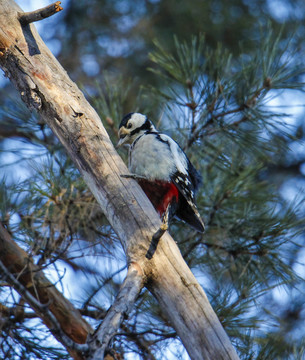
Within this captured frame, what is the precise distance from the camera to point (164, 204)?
2385mm

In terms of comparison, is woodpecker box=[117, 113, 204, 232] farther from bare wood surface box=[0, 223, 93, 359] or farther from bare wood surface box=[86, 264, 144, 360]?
bare wood surface box=[86, 264, 144, 360]

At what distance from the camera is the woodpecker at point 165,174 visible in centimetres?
231

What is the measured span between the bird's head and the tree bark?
618mm

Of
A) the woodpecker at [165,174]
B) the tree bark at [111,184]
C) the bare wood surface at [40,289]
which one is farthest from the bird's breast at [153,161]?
the bare wood surface at [40,289]

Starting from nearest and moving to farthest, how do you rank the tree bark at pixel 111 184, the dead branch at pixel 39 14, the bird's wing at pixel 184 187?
the tree bark at pixel 111 184 → the dead branch at pixel 39 14 → the bird's wing at pixel 184 187

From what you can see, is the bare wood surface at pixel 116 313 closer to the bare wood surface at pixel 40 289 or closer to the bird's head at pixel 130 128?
the bare wood surface at pixel 40 289

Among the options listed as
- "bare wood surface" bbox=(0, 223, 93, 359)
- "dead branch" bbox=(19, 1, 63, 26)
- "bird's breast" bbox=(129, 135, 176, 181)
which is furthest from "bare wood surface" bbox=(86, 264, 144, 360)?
"dead branch" bbox=(19, 1, 63, 26)

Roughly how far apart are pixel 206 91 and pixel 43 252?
1.18 m

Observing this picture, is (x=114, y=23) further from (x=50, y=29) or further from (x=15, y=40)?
(x=15, y=40)

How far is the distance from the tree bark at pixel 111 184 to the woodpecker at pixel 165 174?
486 mm

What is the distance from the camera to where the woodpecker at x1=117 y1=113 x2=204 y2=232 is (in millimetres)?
2314

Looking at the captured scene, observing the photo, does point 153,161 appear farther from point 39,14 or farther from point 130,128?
point 39,14

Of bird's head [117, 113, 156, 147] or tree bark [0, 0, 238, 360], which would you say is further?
bird's head [117, 113, 156, 147]

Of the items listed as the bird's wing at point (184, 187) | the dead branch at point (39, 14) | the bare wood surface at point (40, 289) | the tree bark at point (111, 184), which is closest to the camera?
the tree bark at point (111, 184)
